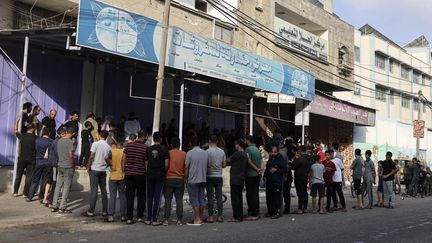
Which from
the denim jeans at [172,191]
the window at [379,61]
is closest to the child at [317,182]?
the denim jeans at [172,191]

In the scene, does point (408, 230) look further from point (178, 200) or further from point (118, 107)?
point (118, 107)

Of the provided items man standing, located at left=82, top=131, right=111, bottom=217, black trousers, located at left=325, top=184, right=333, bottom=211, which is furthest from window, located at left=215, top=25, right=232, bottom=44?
man standing, located at left=82, top=131, right=111, bottom=217

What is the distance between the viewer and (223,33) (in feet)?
72.5

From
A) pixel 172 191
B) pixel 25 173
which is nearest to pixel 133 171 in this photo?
pixel 172 191

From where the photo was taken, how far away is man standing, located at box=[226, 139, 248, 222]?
11.2 meters

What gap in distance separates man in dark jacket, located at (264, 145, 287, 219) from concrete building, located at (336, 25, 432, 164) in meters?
24.4

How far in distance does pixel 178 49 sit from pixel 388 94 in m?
37.0

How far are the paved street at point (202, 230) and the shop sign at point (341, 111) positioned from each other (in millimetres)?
14454

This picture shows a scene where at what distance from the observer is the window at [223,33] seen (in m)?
21.7

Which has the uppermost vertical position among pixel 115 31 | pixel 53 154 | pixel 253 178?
pixel 115 31

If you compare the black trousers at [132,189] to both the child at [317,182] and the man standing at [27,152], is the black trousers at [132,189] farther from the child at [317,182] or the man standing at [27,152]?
the child at [317,182]

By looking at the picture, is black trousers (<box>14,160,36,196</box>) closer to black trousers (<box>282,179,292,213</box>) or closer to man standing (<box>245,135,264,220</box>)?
man standing (<box>245,135,264,220</box>)

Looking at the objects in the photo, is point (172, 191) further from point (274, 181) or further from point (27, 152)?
point (27, 152)

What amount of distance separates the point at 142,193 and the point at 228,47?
8.53 meters
